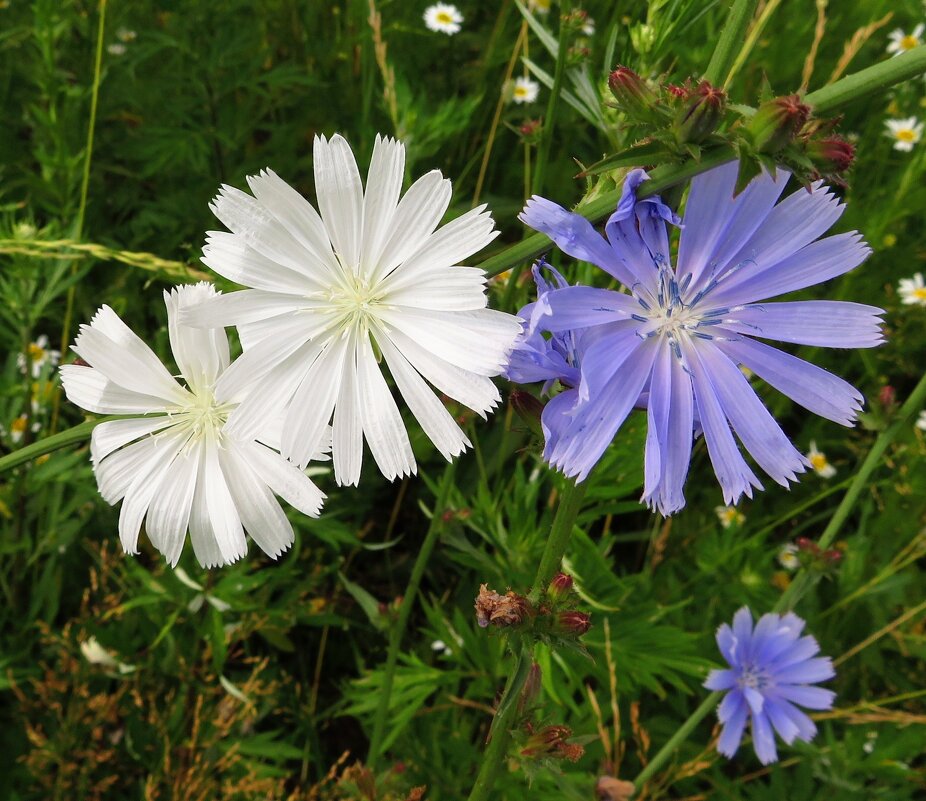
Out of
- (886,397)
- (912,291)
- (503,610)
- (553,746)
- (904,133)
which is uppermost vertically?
(904,133)

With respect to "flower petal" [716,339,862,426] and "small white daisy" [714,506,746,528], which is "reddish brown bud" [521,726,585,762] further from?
"small white daisy" [714,506,746,528]

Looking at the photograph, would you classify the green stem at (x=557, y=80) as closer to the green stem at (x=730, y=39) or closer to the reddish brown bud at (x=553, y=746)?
the green stem at (x=730, y=39)

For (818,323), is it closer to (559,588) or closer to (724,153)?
(724,153)

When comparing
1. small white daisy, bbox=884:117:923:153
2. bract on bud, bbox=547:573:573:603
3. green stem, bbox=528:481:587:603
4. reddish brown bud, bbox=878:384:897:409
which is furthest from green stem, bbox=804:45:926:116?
small white daisy, bbox=884:117:923:153

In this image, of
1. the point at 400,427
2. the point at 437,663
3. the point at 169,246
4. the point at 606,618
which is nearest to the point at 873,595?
the point at 606,618

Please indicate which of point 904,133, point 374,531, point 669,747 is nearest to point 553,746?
point 669,747
